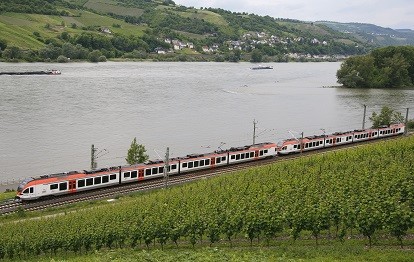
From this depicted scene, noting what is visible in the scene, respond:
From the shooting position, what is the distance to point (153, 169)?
132 ft

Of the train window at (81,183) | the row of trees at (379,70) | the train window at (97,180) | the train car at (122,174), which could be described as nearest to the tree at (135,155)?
the train car at (122,174)

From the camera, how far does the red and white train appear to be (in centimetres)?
3391

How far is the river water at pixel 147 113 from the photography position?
53656mm

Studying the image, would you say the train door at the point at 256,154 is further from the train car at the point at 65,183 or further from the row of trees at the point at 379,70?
the row of trees at the point at 379,70

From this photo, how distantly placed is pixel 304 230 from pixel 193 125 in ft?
152

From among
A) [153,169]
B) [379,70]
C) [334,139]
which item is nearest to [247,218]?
[153,169]

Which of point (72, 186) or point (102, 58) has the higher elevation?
point (102, 58)

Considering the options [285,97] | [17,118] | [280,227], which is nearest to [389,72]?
[285,97]

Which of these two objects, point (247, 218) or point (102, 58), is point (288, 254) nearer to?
point (247, 218)

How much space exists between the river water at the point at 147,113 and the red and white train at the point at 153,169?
369 inches

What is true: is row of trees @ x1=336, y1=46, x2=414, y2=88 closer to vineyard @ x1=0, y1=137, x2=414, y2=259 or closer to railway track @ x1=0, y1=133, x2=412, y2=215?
railway track @ x1=0, y1=133, x2=412, y2=215

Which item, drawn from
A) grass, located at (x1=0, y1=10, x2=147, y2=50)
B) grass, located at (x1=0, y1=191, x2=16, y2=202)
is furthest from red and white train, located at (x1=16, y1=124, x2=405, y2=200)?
Result: grass, located at (x1=0, y1=10, x2=147, y2=50)

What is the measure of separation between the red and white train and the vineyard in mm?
5401

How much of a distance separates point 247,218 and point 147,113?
5516cm
